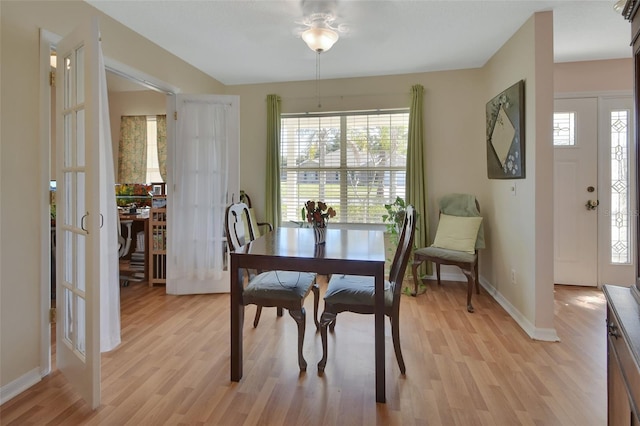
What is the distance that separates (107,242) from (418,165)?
10.5ft

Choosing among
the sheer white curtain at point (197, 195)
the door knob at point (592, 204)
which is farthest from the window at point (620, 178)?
the sheer white curtain at point (197, 195)

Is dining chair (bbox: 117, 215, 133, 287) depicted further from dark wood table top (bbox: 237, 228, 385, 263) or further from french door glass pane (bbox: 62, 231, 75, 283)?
dark wood table top (bbox: 237, 228, 385, 263)

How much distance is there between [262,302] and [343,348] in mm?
716

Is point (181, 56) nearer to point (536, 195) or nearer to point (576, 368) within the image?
point (536, 195)

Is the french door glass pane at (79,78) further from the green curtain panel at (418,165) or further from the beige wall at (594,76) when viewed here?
the beige wall at (594,76)

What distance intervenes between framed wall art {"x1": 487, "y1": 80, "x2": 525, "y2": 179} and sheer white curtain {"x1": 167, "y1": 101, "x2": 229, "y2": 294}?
2733 mm

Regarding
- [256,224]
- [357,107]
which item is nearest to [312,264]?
[256,224]

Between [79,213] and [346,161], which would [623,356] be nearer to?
[79,213]

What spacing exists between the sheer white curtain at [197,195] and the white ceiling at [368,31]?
660 mm

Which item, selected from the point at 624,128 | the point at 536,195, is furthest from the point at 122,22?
the point at 624,128

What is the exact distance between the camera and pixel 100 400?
1751 millimetres

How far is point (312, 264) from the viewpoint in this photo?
1842mm

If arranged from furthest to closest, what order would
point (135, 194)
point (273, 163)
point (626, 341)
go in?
point (135, 194), point (273, 163), point (626, 341)

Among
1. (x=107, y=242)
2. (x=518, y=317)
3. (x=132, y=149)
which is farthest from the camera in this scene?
(x=132, y=149)
